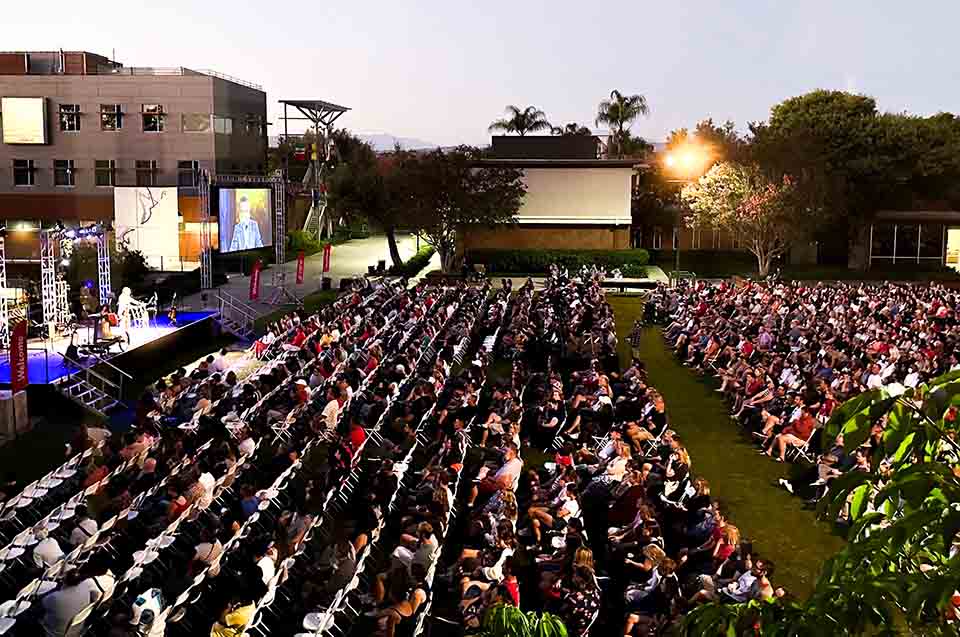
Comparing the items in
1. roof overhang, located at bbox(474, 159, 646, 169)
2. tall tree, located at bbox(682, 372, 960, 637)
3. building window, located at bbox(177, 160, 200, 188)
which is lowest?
tall tree, located at bbox(682, 372, 960, 637)

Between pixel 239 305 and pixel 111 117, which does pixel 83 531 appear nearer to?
pixel 239 305

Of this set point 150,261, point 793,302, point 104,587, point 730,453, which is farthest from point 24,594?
point 150,261

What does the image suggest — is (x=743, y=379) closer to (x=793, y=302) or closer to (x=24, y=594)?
(x=793, y=302)

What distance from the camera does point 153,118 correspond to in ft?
184

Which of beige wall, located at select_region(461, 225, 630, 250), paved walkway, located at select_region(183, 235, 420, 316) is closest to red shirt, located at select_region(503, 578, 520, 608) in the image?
paved walkway, located at select_region(183, 235, 420, 316)

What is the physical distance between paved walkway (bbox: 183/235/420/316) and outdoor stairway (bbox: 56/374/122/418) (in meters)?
14.2

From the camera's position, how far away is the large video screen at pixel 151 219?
46812 mm

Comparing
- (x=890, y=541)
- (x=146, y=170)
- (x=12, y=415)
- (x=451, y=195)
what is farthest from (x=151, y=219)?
(x=890, y=541)

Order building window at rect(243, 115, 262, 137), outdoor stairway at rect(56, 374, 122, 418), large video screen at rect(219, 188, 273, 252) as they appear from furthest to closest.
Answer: building window at rect(243, 115, 262, 137) < large video screen at rect(219, 188, 273, 252) < outdoor stairway at rect(56, 374, 122, 418)

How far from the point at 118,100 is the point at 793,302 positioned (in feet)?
135

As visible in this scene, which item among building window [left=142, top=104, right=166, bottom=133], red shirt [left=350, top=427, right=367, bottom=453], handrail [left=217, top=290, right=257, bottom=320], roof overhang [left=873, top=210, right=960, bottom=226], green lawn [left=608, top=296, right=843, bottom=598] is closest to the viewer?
green lawn [left=608, top=296, right=843, bottom=598]

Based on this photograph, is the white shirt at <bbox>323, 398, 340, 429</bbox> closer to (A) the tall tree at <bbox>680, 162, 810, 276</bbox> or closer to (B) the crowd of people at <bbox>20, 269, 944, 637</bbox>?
(B) the crowd of people at <bbox>20, 269, 944, 637</bbox>

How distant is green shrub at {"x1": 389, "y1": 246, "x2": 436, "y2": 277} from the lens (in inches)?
1934

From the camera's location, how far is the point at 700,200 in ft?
163
